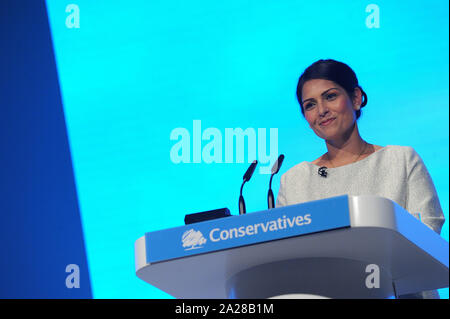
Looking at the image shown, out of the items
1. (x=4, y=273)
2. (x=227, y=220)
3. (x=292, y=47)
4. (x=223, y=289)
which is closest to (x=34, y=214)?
(x=4, y=273)

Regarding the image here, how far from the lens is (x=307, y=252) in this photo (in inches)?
53.1

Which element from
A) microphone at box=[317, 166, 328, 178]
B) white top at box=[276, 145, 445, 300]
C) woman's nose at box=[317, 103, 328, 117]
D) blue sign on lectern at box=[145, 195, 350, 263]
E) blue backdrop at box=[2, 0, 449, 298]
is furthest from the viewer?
blue backdrop at box=[2, 0, 449, 298]

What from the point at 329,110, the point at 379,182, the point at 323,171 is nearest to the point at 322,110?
the point at 329,110

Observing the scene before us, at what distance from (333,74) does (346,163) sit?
1.18ft

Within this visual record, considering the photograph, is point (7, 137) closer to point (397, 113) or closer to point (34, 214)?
point (34, 214)

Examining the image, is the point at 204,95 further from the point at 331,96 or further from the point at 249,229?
the point at 249,229

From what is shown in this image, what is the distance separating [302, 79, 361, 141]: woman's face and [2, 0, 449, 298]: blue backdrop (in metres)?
0.51

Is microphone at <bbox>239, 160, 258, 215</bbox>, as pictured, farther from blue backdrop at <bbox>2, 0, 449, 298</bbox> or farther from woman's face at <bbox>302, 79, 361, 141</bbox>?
blue backdrop at <bbox>2, 0, 449, 298</bbox>

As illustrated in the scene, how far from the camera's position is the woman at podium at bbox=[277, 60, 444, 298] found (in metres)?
2.10

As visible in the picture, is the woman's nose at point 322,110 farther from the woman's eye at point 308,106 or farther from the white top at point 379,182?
the white top at point 379,182

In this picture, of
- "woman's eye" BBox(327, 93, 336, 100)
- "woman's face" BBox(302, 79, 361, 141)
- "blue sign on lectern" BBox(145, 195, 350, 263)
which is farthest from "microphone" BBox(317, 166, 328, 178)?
"blue sign on lectern" BBox(145, 195, 350, 263)

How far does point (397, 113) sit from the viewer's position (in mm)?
3316

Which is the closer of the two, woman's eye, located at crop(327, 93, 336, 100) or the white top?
the white top

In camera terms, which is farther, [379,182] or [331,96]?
[331,96]
